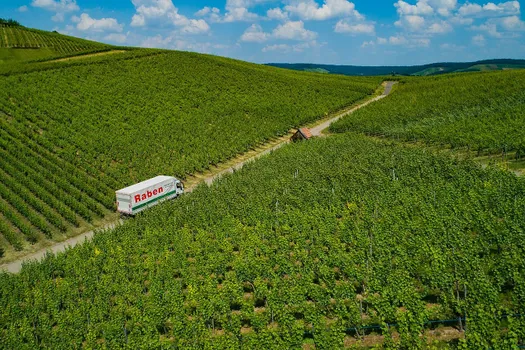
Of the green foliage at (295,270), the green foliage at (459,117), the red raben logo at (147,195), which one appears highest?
the green foliage at (459,117)

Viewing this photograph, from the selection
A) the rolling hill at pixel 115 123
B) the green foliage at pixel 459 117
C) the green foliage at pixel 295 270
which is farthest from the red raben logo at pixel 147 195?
the green foliage at pixel 459 117

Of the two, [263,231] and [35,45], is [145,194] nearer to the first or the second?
[263,231]

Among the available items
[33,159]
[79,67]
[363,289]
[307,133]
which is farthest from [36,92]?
[363,289]

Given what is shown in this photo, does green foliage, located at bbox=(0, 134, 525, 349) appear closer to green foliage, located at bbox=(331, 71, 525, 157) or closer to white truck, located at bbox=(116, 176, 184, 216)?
white truck, located at bbox=(116, 176, 184, 216)

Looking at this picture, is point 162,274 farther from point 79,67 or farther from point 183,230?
point 79,67

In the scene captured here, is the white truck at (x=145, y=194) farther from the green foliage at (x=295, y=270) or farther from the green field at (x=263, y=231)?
the green foliage at (x=295, y=270)

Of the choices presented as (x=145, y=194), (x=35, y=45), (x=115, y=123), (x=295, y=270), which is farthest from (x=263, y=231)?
(x=35, y=45)
